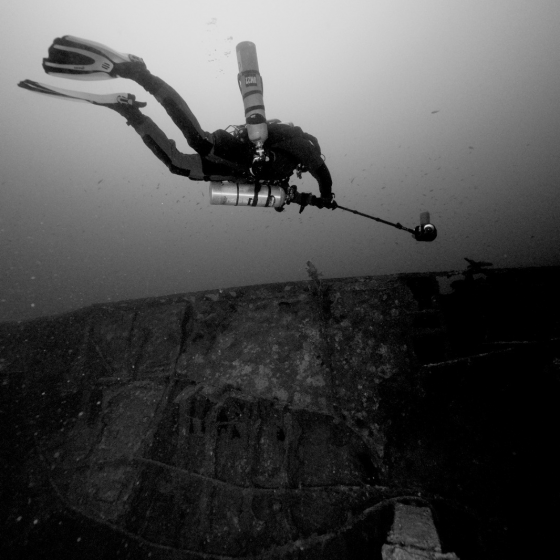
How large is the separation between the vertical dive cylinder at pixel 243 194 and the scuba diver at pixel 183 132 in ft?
0.38

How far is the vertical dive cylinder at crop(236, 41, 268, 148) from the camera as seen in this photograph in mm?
2703

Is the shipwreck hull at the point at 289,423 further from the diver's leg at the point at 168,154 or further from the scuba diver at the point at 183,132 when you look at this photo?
the diver's leg at the point at 168,154

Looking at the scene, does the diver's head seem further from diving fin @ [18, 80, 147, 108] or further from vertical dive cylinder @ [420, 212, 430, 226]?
vertical dive cylinder @ [420, 212, 430, 226]

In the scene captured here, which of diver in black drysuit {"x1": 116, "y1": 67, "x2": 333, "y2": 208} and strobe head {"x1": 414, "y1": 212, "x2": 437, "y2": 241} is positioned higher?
diver in black drysuit {"x1": 116, "y1": 67, "x2": 333, "y2": 208}

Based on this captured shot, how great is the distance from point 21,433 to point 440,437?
5245 millimetres

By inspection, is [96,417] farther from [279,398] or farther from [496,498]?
[496,498]

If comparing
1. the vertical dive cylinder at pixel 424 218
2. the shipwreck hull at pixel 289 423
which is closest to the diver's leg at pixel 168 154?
the shipwreck hull at pixel 289 423

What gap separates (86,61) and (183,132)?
991 millimetres

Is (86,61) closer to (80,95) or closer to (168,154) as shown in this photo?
(80,95)

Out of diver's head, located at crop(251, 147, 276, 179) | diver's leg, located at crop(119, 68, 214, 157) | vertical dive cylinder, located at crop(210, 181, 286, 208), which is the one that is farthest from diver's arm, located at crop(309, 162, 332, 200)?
diver's leg, located at crop(119, 68, 214, 157)

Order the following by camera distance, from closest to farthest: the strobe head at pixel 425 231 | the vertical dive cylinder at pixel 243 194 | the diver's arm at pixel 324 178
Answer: the vertical dive cylinder at pixel 243 194 → the strobe head at pixel 425 231 → the diver's arm at pixel 324 178

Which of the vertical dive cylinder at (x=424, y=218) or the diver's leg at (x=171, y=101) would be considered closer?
the diver's leg at (x=171, y=101)

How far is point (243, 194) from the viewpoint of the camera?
3082 mm

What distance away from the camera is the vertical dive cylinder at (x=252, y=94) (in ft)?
8.87
